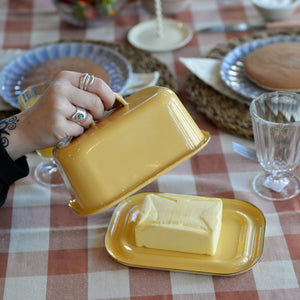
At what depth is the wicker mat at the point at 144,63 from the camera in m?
1.23

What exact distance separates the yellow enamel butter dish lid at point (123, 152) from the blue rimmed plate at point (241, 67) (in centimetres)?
43

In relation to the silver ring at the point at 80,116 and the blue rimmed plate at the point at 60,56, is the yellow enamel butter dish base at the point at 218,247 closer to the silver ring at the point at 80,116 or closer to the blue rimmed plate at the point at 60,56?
the silver ring at the point at 80,116

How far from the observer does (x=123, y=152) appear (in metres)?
0.71

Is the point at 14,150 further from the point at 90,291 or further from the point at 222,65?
the point at 222,65

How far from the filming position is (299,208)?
2.95ft

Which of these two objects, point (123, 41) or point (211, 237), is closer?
point (211, 237)

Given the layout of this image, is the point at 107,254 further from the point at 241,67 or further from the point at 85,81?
the point at 241,67

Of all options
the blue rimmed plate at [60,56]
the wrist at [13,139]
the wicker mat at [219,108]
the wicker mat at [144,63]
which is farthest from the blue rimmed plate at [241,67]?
the wrist at [13,139]

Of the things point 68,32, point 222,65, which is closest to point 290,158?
point 222,65

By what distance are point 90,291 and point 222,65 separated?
67cm

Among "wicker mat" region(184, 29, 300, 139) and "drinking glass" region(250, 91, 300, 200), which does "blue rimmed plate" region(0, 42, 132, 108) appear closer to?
"wicker mat" region(184, 29, 300, 139)

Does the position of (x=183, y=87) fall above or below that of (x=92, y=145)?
below

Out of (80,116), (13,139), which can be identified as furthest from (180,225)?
(13,139)

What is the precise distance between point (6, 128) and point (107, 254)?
29 centimetres
